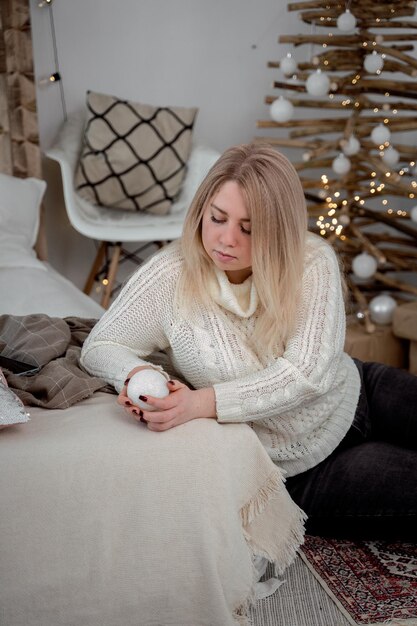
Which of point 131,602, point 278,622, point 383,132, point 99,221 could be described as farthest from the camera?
point 99,221

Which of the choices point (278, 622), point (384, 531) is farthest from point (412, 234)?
point (278, 622)

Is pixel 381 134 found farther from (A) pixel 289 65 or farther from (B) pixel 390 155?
(A) pixel 289 65

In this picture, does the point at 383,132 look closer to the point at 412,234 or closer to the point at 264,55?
the point at 412,234

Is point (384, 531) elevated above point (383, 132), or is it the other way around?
point (383, 132)

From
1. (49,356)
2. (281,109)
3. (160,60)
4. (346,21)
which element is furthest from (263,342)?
(160,60)

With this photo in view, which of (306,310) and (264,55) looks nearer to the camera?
(306,310)

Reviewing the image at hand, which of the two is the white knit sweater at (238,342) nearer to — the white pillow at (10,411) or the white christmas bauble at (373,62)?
the white pillow at (10,411)

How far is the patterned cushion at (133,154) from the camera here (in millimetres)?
3455

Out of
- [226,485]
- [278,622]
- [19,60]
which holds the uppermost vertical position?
[19,60]

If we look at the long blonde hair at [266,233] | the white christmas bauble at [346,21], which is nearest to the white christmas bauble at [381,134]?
the white christmas bauble at [346,21]

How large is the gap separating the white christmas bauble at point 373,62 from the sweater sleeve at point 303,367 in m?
1.74

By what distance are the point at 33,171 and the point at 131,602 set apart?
2.32 metres

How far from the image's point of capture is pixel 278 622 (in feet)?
5.08

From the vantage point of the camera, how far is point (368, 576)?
173 centimetres
